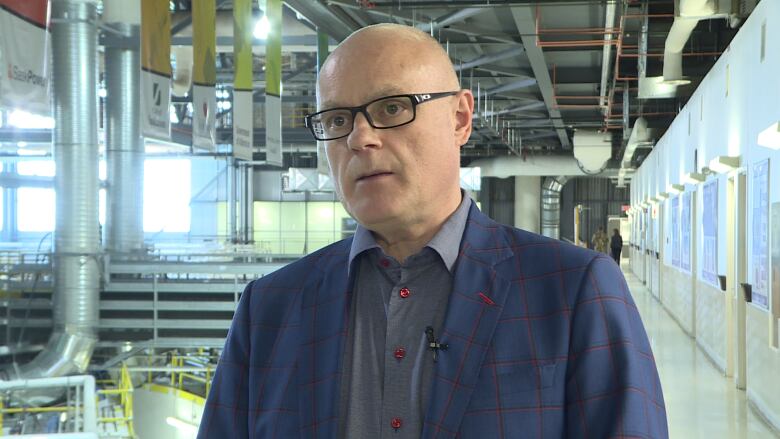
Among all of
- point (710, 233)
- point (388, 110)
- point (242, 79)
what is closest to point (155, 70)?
point (242, 79)

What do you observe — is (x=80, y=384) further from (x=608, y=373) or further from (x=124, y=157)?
(x=608, y=373)

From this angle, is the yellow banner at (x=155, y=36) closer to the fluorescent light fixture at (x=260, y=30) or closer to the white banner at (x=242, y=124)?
the white banner at (x=242, y=124)

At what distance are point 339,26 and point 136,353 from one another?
195 inches

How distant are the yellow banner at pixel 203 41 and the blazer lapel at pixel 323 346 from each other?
23.2 feet

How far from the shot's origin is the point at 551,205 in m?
37.8

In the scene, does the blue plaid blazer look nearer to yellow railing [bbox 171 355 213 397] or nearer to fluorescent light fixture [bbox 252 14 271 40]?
yellow railing [bbox 171 355 213 397]

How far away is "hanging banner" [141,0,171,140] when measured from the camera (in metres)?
7.77

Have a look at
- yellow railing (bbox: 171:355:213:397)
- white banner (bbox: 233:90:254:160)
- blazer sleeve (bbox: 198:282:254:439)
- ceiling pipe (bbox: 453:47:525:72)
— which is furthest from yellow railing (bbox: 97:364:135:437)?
blazer sleeve (bbox: 198:282:254:439)

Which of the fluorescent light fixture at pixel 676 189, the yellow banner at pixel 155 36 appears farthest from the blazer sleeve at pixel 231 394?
the fluorescent light fixture at pixel 676 189

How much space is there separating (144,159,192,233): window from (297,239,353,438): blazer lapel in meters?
28.0

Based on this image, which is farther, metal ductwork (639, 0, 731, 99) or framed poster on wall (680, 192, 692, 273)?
framed poster on wall (680, 192, 692, 273)

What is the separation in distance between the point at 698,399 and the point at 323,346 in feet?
28.7

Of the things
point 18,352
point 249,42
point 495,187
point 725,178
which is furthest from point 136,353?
point 495,187

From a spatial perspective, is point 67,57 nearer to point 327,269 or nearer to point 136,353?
point 136,353
